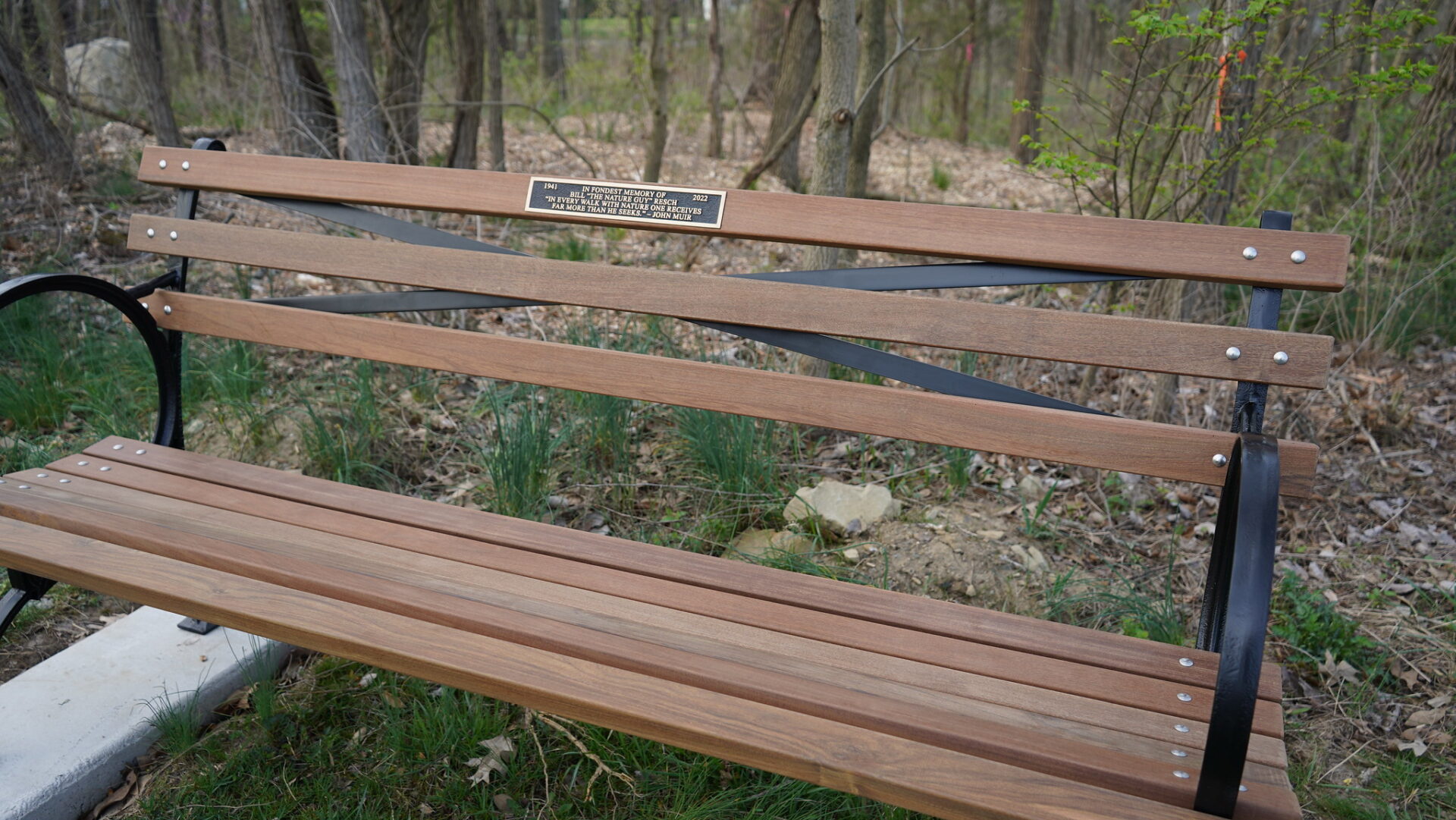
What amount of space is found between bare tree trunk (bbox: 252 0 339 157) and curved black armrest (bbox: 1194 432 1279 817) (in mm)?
5000

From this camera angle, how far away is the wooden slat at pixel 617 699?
129 centimetres

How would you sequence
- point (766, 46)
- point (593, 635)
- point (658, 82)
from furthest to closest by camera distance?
1. point (766, 46)
2. point (658, 82)
3. point (593, 635)

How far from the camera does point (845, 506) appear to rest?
9.39ft

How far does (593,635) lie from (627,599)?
0.16 metres

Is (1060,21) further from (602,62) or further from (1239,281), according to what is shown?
(1239,281)

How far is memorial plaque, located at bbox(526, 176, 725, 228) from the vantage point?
2.12 m

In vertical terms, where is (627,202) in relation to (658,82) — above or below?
below

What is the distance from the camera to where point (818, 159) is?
3.53 metres

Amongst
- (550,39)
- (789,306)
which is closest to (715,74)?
(789,306)

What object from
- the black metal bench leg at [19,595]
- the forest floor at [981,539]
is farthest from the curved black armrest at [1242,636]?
the black metal bench leg at [19,595]

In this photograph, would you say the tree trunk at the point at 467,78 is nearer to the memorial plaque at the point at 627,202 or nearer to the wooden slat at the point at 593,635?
the memorial plaque at the point at 627,202

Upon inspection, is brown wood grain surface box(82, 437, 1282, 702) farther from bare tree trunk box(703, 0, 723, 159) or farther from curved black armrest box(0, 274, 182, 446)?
bare tree trunk box(703, 0, 723, 159)

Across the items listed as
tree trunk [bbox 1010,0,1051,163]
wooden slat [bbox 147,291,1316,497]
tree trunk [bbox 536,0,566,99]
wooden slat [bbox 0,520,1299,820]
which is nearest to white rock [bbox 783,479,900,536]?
wooden slat [bbox 147,291,1316,497]

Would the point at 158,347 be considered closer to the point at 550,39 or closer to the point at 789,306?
the point at 789,306
